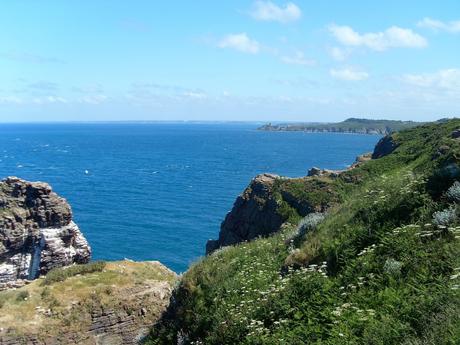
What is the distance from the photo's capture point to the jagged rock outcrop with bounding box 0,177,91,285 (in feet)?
153

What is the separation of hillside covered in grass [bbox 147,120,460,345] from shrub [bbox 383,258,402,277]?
0.07 ft

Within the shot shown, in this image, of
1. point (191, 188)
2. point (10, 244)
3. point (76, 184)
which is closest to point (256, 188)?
point (10, 244)

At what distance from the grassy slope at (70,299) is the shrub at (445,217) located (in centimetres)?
2246

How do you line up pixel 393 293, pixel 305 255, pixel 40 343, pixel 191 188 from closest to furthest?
1. pixel 393 293
2. pixel 305 255
3. pixel 40 343
4. pixel 191 188

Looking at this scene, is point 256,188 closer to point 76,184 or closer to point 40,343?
point 40,343

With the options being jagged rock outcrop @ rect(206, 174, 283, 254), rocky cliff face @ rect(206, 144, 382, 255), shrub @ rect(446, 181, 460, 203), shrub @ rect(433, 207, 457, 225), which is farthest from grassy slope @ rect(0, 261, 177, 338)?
shrub @ rect(433, 207, 457, 225)

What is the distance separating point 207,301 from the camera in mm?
13664

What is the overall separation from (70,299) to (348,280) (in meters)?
22.0

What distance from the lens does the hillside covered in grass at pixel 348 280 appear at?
308 inches

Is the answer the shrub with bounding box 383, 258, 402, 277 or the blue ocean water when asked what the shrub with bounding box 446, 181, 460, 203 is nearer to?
the shrub with bounding box 383, 258, 402, 277

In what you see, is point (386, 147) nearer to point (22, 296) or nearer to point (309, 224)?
point (22, 296)

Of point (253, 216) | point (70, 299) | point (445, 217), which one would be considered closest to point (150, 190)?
point (253, 216)

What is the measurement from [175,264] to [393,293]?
53576 millimetres

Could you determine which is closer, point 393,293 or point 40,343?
point 393,293
